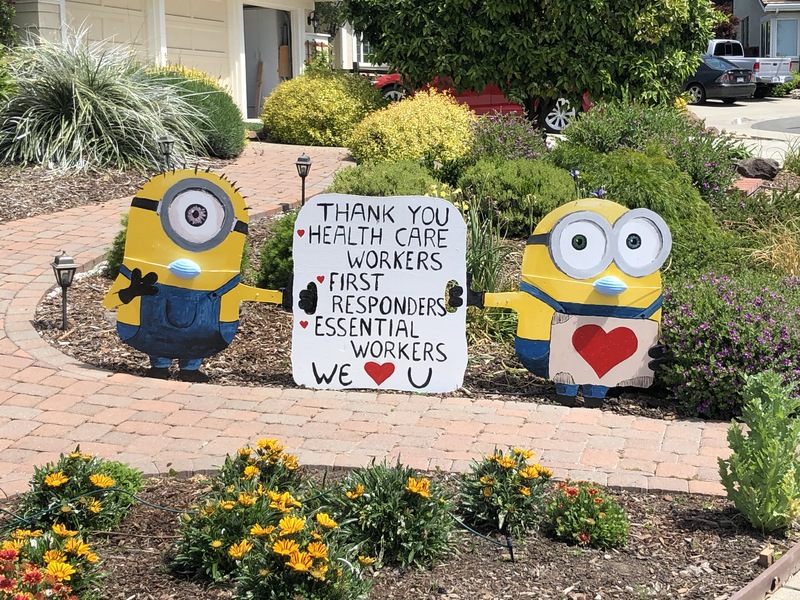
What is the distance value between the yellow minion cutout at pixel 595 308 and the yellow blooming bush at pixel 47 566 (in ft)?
9.13

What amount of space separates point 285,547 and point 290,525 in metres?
0.10

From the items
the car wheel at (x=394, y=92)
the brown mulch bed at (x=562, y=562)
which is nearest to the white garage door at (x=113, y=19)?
the car wheel at (x=394, y=92)

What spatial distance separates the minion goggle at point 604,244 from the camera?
5.05m

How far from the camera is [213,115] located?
458 inches

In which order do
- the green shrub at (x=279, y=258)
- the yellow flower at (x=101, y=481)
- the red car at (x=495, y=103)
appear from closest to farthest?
the yellow flower at (x=101, y=481) < the green shrub at (x=279, y=258) < the red car at (x=495, y=103)

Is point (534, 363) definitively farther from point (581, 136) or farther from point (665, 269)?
point (581, 136)

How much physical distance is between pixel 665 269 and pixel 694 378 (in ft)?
7.02

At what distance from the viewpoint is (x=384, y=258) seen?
17.3 ft

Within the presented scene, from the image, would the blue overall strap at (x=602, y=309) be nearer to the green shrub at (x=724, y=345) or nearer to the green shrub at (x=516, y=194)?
the green shrub at (x=724, y=345)

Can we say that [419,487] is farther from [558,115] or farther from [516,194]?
[558,115]

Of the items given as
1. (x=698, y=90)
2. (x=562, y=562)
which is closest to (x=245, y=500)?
(x=562, y=562)

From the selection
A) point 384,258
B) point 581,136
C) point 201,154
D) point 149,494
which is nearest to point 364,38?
point 201,154

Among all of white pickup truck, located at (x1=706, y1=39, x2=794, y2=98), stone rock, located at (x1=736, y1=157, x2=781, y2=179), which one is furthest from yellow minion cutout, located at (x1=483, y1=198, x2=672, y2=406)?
white pickup truck, located at (x1=706, y1=39, x2=794, y2=98)

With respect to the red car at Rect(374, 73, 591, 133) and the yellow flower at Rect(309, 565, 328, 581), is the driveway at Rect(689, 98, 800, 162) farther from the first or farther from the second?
the yellow flower at Rect(309, 565, 328, 581)
